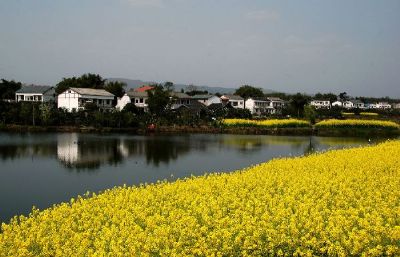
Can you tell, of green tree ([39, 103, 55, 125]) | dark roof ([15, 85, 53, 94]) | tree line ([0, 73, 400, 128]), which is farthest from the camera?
dark roof ([15, 85, 53, 94])

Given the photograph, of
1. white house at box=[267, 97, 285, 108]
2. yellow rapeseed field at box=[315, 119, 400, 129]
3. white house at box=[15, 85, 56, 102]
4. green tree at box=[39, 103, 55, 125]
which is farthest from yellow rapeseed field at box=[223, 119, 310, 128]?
white house at box=[267, 97, 285, 108]

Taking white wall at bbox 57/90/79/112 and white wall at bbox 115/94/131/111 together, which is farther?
white wall at bbox 115/94/131/111

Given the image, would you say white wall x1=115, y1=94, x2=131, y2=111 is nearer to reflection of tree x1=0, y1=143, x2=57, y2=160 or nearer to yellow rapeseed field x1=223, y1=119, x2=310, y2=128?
yellow rapeseed field x1=223, y1=119, x2=310, y2=128

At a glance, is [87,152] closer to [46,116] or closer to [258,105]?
[46,116]

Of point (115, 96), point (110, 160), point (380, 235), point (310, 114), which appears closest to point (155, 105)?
point (115, 96)

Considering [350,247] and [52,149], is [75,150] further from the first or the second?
[350,247]

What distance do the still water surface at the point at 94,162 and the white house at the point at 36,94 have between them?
4065cm

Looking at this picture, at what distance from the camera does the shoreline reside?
68.6 meters

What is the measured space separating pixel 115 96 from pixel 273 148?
190 ft

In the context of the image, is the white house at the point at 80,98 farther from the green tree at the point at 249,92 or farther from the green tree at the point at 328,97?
the green tree at the point at 328,97

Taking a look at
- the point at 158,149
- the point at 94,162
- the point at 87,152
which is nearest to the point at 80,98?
the point at 158,149

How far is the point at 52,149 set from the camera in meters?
44.1

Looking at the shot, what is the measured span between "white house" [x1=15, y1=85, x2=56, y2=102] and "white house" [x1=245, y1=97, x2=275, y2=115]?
5392 cm

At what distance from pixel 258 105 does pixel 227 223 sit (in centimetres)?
11627
